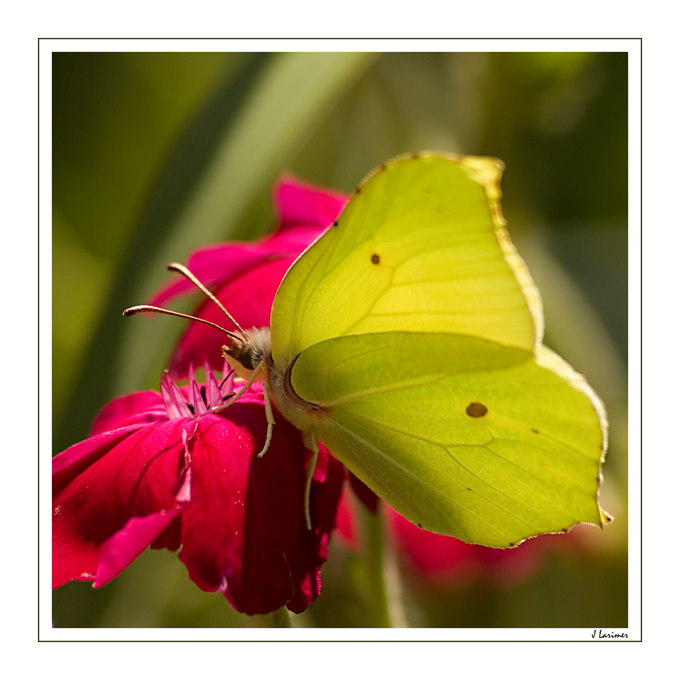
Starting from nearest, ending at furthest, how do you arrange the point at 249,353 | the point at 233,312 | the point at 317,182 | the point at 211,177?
the point at 249,353 < the point at 233,312 < the point at 211,177 < the point at 317,182

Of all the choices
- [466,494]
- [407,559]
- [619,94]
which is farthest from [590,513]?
[619,94]

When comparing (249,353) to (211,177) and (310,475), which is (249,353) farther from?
(211,177)

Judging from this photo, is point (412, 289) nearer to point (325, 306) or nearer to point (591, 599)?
point (325, 306)

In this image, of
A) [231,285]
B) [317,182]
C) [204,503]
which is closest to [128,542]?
[204,503]

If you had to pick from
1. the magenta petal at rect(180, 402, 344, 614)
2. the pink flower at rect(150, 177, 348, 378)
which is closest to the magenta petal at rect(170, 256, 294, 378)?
the pink flower at rect(150, 177, 348, 378)

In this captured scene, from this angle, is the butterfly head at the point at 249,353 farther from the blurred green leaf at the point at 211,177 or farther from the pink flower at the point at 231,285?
the blurred green leaf at the point at 211,177

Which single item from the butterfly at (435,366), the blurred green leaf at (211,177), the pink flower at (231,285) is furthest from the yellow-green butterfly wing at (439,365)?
the blurred green leaf at (211,177)

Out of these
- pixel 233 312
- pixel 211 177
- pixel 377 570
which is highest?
pixel 211 177
